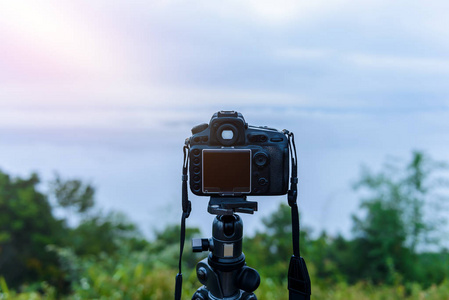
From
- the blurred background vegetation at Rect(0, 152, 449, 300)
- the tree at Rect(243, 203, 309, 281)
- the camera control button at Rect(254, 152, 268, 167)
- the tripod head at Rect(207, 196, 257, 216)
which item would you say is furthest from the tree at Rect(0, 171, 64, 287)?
the camera control button at Rect(254, 152, 268, 167)

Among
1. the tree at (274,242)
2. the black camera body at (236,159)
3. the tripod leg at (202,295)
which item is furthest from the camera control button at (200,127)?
the tree at (274,242)

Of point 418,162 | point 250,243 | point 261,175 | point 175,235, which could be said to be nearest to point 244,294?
point 261,175

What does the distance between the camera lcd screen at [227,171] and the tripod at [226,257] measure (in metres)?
0.05

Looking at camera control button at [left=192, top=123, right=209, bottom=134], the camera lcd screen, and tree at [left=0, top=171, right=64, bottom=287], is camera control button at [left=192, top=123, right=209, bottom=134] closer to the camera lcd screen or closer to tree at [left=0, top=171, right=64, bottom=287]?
the camera lcd screen

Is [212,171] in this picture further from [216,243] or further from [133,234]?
[133,234]

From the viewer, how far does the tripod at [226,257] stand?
1.34 meters

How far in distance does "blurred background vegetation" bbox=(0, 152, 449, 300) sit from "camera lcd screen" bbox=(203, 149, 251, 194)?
1603 millimetres

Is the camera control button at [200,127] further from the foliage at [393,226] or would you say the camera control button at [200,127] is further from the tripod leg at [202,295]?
the foliage at [393,226]

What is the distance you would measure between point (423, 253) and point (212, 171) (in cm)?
366

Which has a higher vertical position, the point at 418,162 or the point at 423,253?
the point at 418,162

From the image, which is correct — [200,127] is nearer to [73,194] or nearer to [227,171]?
[227,171]

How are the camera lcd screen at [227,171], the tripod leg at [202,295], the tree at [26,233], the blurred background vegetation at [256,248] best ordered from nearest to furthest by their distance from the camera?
the camera lcd screen at [227,171], the tripod leg at [202,295], the blurred background vegetation at [256,248], the tree at [26,233]

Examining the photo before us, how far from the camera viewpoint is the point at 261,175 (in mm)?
1348

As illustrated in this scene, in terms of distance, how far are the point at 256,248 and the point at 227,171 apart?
2.95 m
